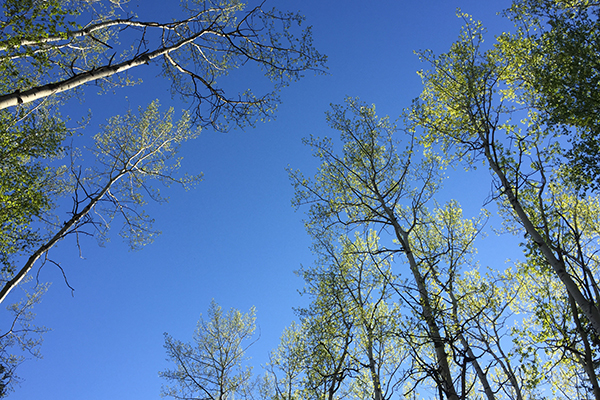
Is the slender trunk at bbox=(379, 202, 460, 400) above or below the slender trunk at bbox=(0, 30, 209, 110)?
below

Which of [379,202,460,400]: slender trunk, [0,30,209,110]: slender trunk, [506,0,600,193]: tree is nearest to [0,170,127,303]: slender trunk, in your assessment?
[0,30,209,110]: slender trunk

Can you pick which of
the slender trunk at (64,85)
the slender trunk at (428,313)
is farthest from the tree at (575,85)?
the slender trunk at (64,85)

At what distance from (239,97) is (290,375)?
7200mm

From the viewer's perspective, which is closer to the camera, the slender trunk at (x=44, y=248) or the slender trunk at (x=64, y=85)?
the slender trunk at (x=64, y=85)

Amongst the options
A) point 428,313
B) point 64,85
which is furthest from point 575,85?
point 64,85

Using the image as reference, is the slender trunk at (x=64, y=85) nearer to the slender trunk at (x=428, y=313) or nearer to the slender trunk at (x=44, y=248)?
the slender trunk at (x=44, y=248)

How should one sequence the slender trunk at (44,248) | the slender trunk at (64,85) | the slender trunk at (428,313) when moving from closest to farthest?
the slender trunk at (428,313) < the slender trunk at (64,85) < the slender trunk at (44,248)

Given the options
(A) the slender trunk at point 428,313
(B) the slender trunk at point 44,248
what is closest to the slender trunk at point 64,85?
(B) the slender trunk at point 44,248

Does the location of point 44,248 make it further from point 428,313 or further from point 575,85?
point 575,85

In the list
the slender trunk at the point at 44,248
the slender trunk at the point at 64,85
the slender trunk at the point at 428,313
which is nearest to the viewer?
the slender trunk at the point at 428,313

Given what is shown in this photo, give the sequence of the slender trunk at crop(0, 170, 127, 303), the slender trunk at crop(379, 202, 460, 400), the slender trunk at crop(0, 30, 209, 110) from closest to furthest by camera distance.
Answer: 1. the slender trunk at crop(379, 202, 460, 400)
2. the slender trunk at crop(0, 30, 209, 110)
3. the slender trunk at crop(0, 170, 127, 303)

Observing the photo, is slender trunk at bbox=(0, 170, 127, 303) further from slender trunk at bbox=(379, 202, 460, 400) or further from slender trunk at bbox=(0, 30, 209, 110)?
slender trunk at bbox=(379, 202, 460, 400)

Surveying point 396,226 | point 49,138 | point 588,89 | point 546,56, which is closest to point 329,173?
point 396,226

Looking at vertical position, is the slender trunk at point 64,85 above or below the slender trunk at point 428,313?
above
